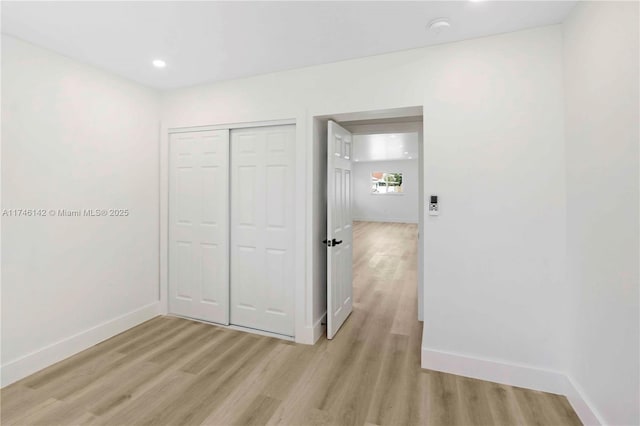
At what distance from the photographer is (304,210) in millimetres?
2826

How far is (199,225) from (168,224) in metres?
0.45

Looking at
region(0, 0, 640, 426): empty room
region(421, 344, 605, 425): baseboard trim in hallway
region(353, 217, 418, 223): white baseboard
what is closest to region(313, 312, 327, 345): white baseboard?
region(0, 0, 640, 426): empty room

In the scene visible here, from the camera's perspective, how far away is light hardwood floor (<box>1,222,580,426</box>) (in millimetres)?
1881

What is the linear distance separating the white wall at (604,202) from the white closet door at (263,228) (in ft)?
7.14

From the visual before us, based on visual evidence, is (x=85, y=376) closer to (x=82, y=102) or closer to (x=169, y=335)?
(x=169, y=335)

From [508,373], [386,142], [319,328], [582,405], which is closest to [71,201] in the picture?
[319,328]

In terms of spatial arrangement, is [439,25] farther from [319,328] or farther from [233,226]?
[319,328]

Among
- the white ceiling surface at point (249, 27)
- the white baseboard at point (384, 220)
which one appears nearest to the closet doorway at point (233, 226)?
the white ceiling surface at point (249, 27)

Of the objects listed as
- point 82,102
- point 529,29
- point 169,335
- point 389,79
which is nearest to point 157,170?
point 82,102

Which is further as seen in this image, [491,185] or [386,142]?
[386,142]

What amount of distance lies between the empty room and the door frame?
28 mm

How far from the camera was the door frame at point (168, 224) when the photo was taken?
112 inches

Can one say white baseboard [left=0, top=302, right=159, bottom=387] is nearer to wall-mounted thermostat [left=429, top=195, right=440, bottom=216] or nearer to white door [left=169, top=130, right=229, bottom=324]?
white door [left=169, top=130, right=229, bottom=324]

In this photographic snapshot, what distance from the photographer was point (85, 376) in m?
2.30
